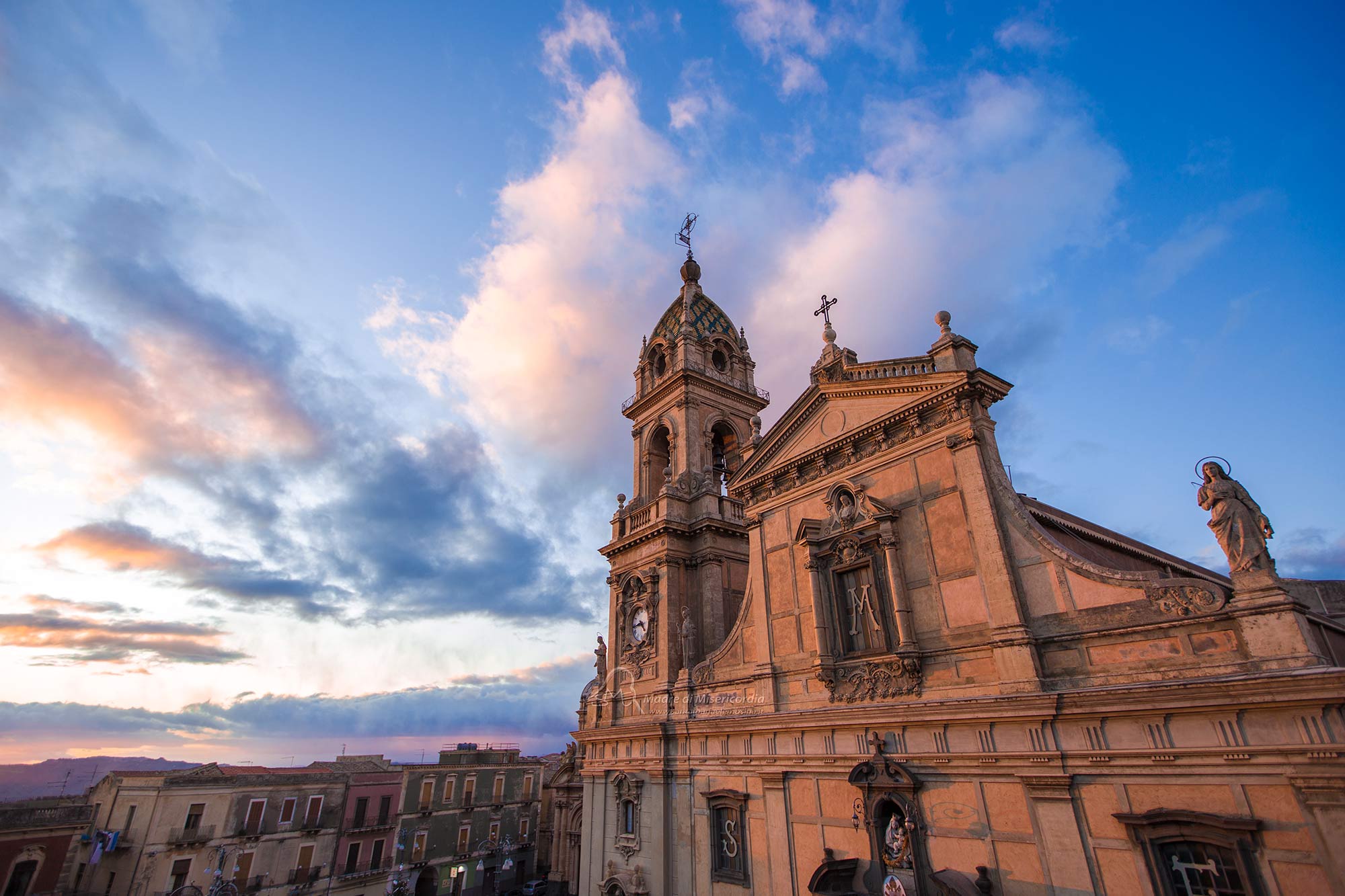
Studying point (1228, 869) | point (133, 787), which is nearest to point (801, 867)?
point (1228, 869)

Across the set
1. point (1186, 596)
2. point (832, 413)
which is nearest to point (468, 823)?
point (832, 413)

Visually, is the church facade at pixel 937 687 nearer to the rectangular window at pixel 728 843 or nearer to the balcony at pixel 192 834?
the rectangular window at pixel 728 843

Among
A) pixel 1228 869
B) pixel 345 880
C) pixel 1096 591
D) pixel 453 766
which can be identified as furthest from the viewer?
pixel 453 766

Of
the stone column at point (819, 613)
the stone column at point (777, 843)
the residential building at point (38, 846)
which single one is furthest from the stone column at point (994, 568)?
the residential building at point (38, 846)

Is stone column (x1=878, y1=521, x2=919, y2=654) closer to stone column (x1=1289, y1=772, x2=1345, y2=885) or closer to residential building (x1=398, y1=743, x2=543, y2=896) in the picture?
stone column (x1=1289, y1=772, x2=1345, y2=885)

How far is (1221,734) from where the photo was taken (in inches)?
372

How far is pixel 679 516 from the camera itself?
2409 cm

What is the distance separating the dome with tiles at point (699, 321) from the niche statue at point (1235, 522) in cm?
2008

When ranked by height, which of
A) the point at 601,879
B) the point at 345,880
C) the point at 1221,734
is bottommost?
the point at 345,880

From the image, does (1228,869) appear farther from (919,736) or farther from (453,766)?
(453,766)

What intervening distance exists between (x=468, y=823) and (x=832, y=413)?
43.1 metres

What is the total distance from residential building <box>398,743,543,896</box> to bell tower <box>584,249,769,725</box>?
Answer: 26.1m

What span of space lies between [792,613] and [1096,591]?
24.6 feet

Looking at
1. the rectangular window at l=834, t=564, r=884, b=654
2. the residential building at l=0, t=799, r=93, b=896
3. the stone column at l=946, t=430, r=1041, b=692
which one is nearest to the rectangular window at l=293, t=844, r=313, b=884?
the residential building at l=0, t=799, r=93, b=896
